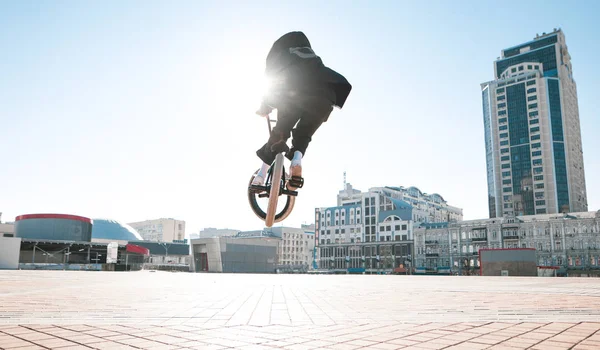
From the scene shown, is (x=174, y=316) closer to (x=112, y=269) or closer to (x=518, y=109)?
(x=112, y=269)

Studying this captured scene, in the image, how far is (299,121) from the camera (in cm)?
512

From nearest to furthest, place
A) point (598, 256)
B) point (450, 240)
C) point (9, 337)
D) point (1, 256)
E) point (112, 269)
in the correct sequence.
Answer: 1. point (9, 337)
2. point (1, 256)
3. point (112, 269)
4. point (598, 256)
5. point (450, 240)

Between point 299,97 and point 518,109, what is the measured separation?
155153 millimetres

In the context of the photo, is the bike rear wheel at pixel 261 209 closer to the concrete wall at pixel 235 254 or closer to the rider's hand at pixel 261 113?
the rider's hand at pixel 261 113

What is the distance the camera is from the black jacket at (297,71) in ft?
15.0

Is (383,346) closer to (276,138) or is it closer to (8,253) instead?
(276,138)

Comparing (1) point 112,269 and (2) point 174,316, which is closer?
(2) point 174,316

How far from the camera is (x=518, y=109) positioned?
14138 centimetres

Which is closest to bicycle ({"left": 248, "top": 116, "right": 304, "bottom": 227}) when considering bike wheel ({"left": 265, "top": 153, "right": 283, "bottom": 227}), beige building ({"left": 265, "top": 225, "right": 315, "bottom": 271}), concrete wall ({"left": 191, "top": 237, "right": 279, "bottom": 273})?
bike wheel ({"left": 265, "top": 153, "right": 283, "bottom": 227})

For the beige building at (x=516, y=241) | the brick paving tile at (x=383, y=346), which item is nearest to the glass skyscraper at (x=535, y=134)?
the beige building at (x=516, y=241)

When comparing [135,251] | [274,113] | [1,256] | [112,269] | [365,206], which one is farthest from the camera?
[365,206]

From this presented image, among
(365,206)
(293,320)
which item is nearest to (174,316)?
(293,320)

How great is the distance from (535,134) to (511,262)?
101 metres

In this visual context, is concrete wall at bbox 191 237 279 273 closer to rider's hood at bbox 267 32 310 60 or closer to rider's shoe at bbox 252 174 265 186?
rider's shoe at bbox 252 174 265 186
